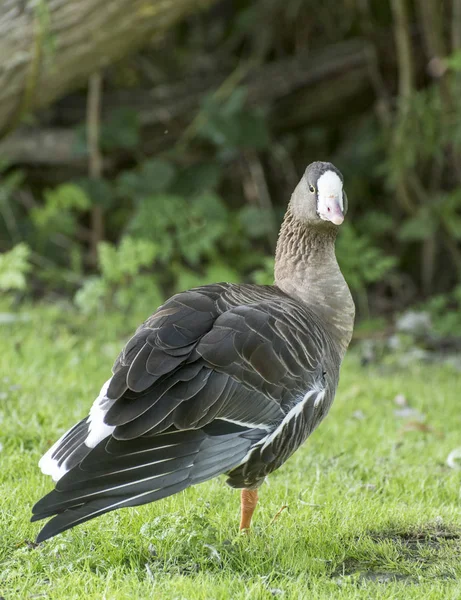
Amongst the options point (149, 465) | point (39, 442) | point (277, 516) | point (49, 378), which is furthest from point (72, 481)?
point (49, 378)

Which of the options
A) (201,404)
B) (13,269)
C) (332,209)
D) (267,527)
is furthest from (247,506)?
(13,269)

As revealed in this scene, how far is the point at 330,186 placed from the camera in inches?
158

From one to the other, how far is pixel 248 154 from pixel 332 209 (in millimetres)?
5945

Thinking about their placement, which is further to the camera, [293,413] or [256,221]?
[256,221]

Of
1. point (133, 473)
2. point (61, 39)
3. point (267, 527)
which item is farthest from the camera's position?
point (61, 39)

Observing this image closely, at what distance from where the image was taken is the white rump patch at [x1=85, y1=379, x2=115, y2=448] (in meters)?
3.22

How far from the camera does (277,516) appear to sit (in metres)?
3.79

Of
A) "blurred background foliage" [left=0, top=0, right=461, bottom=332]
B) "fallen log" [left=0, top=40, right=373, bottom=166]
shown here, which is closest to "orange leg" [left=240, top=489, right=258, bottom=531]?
"blurred background foliage" [left=0, top=0, right=461, bottom=332]

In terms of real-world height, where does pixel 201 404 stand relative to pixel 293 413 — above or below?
above

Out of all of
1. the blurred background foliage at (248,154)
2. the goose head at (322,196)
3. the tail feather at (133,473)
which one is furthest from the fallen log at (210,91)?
the tail feather at (133,473)

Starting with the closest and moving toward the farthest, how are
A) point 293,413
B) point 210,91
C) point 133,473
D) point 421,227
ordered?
point 133,473
point 293,413
point 421,227
point 210,91

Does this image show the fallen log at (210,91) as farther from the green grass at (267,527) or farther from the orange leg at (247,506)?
the orange leg at (247,506)

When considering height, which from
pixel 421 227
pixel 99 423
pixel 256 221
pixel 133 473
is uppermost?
pixel 99 423

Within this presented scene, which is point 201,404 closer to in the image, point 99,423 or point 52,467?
point 99,423
